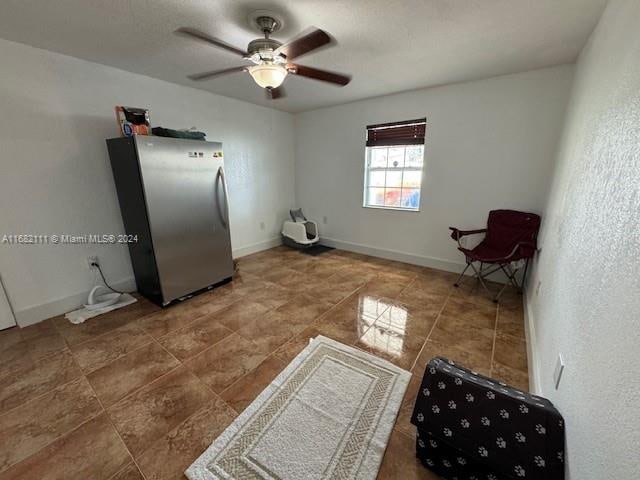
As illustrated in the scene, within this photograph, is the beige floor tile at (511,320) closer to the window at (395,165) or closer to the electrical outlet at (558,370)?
the electrical outlet at (558,370)

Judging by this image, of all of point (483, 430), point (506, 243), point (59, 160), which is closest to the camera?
point (483, 430)

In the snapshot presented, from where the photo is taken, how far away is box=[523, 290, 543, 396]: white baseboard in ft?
4.98

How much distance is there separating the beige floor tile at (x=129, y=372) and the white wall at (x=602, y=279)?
2.11 meters

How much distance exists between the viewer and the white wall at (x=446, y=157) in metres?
2.68

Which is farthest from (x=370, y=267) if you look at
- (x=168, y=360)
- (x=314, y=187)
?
(x=168, y=360)

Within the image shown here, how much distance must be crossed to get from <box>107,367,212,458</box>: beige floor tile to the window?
3.21 metres

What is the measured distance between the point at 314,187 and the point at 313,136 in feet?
2.75

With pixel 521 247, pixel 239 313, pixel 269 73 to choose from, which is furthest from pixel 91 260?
pixel 521 247

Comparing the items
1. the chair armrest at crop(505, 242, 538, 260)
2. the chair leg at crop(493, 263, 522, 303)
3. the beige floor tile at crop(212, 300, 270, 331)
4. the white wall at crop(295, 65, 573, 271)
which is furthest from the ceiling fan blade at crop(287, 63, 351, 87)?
the chair leg at crop(493, 263, 522, 303)

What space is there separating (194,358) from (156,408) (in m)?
0.41

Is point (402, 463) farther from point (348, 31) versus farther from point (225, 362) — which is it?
point (348, 31)

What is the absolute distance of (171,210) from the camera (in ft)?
8.08

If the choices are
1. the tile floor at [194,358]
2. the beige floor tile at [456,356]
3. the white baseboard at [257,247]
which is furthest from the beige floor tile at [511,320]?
the white baseboard at [257,247]

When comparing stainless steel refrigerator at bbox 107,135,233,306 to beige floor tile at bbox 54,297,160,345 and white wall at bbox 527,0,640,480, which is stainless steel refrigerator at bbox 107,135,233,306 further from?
white wall at bbox 527,0,640,480
